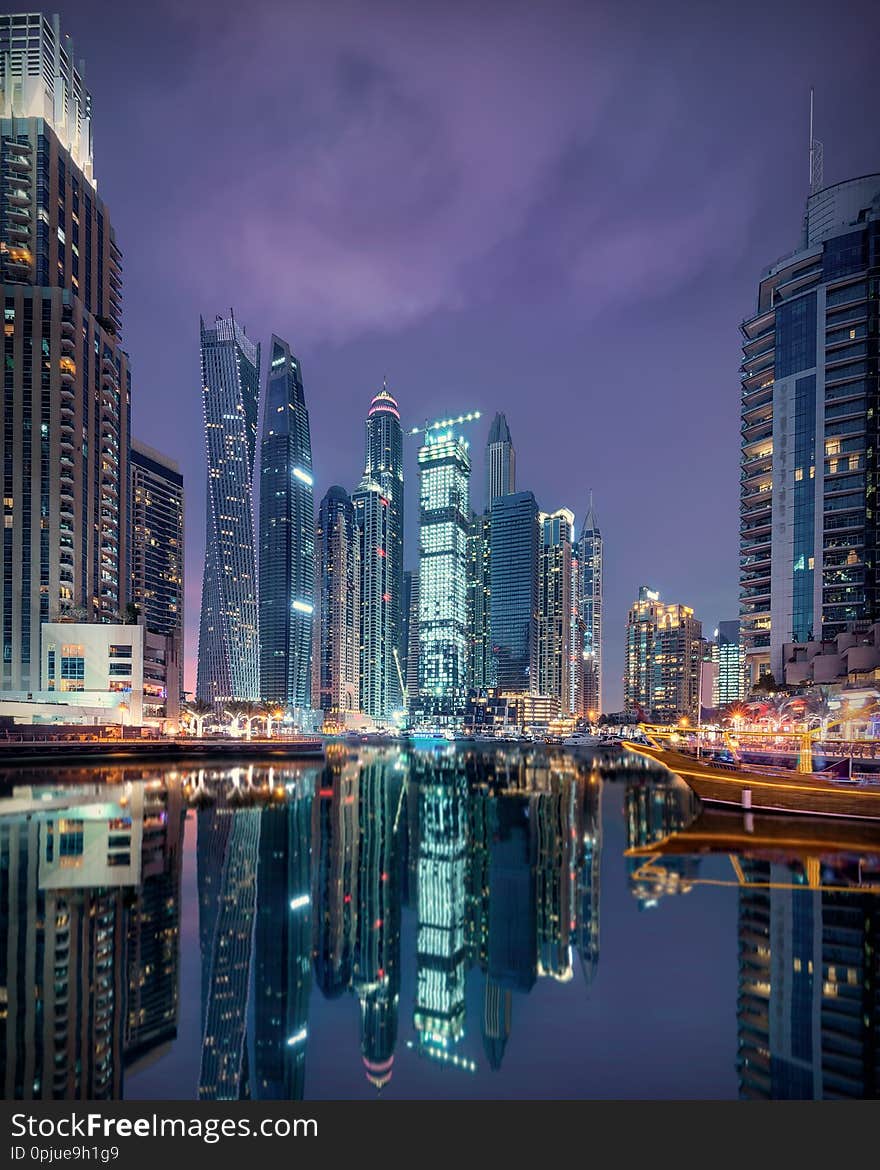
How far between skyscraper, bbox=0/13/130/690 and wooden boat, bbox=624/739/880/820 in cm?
9454

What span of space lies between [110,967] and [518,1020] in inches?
343

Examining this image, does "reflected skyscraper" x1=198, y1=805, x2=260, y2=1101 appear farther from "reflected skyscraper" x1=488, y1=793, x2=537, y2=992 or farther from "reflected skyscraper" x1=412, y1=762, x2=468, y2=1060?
"reflected skyscraper" x1=488, y1=793, x2=537, y2=992

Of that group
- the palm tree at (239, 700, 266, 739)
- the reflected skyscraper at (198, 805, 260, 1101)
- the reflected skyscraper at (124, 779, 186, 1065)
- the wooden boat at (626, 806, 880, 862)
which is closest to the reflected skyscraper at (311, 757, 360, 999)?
the reflected skyscraper at (198, 805, 260, 1101)

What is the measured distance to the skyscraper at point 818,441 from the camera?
83062mm

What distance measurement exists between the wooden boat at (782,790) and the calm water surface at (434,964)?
151 inches

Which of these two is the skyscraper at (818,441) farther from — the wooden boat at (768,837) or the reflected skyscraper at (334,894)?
the reflected skyscraper at (334,894)

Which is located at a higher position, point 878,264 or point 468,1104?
point 878,264

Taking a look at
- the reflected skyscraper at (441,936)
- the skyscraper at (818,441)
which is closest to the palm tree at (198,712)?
the reflected skyscraper at (441,936)

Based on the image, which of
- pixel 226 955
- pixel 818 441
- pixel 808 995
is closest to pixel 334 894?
pixel 226 955

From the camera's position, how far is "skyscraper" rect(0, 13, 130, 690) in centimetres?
10050

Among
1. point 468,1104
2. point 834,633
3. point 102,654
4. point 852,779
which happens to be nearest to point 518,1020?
point 468,1104

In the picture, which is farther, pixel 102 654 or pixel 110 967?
pixel 102 654

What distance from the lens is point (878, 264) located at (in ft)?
280

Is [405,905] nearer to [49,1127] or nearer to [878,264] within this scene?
[49,1127]
